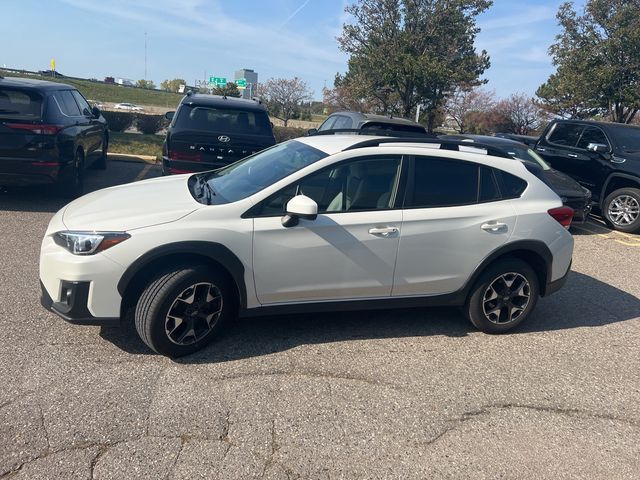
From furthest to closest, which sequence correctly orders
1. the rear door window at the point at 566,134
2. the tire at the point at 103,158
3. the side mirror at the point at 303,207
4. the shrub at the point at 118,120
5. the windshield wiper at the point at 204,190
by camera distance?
1. the shrub at the point at 118,120
2. the tire at the point at 103,158
3. the rear door window at the point at 566,134
4. the windshield wiper at the point at 204,190
5. the side mirror at the point at 303,207

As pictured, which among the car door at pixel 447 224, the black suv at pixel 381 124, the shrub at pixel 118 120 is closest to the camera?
the car door at pixel 447 224

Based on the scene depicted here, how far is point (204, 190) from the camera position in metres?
4.23

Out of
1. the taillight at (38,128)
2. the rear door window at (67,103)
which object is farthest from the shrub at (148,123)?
the taillight at (38,128)

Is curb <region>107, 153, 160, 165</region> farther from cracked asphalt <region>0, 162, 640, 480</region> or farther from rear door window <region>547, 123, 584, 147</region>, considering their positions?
rear door window <region>547, 123, 584, 147</region>

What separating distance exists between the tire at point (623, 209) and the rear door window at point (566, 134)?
1.45 metres

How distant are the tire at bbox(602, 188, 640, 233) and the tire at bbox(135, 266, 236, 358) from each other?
8.23 m

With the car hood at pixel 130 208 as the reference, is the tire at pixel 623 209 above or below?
below

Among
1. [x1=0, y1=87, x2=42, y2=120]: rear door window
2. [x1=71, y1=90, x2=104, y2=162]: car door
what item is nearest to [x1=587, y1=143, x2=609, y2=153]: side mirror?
[x1=71, y1=90, x2=104, y2=162]: car door

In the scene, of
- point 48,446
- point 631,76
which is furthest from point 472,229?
point 631,76

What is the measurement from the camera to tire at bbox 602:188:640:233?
9047mm

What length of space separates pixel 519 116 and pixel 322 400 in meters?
34.9

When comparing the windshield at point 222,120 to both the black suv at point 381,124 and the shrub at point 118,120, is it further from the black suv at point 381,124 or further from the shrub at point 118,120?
the shrub at point 118,120

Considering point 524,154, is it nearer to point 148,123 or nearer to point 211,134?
point 211,134

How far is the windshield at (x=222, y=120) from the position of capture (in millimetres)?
7543
